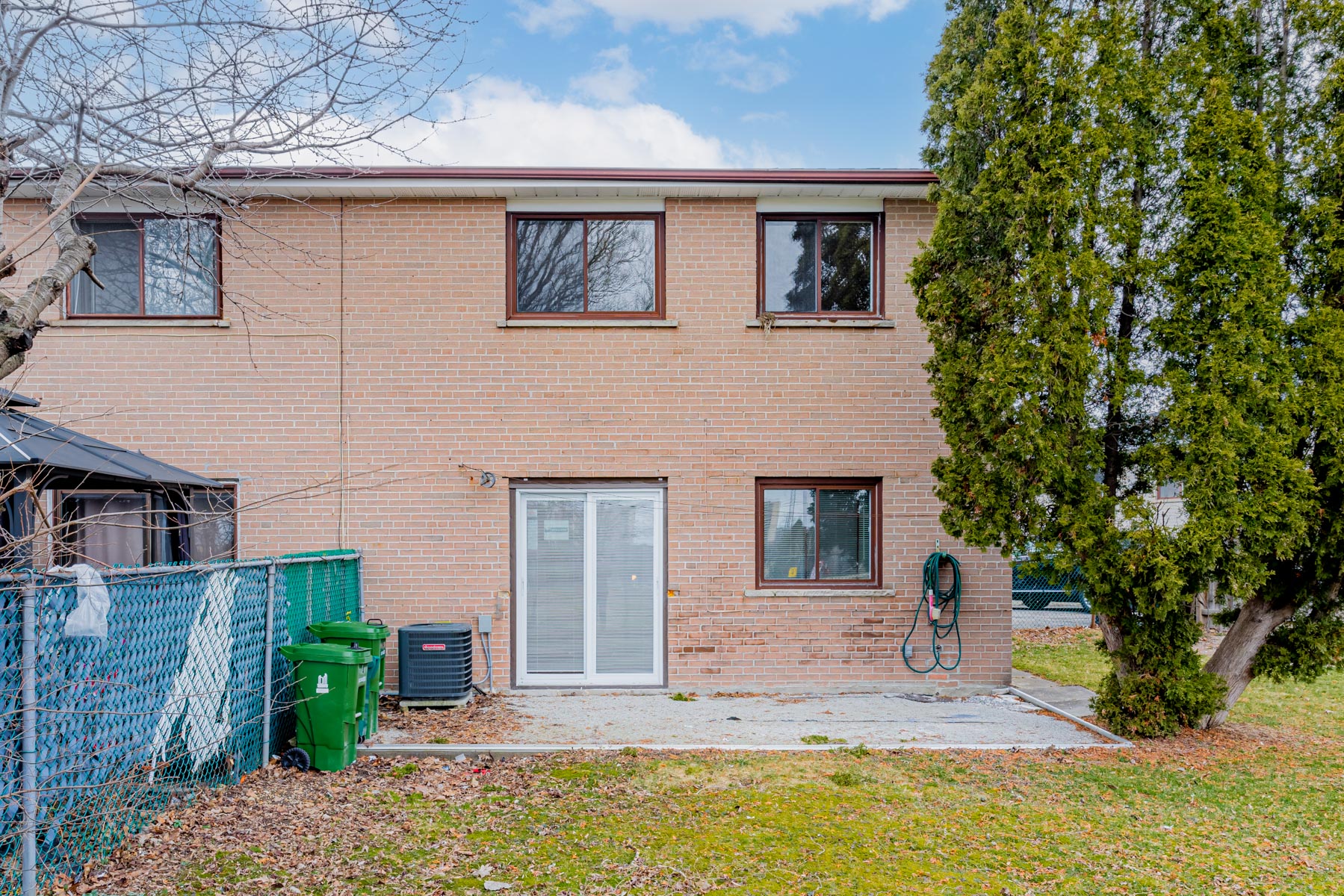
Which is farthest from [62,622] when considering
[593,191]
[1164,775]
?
[1164,775]

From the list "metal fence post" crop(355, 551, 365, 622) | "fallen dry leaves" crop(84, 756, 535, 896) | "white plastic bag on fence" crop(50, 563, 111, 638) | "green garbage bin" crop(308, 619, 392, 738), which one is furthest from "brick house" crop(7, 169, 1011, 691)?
"white plastic bag on fence" crop(50, 563, 111, 638)

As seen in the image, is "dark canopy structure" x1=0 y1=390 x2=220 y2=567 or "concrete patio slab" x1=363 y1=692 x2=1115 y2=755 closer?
"dark canopy structure" x1=0 y1=390 x2=220 y2=567

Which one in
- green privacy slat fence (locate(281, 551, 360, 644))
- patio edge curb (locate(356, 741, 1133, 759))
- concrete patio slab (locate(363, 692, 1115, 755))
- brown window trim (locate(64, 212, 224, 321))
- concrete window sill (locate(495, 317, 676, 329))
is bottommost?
concrete patio slab (locate(363, 692, 1115, 755))

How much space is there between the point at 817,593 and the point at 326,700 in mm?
5116

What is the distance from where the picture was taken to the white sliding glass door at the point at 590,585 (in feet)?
30.6

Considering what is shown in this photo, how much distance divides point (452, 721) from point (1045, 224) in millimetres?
6859

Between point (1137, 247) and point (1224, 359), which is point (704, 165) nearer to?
point (1137, 247)

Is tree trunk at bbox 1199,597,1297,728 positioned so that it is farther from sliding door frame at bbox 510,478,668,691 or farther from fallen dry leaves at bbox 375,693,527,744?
fallen dry leaves at bbox 375,693,527,744

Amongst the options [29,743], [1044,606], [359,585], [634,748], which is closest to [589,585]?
[359,585]

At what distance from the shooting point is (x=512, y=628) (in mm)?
9234

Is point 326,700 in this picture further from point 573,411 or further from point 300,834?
point 573,411

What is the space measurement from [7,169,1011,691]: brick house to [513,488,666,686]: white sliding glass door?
3cm

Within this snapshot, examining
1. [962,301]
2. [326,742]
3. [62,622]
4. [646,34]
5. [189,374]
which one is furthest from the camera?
[646,34]

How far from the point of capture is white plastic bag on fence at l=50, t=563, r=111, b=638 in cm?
412
